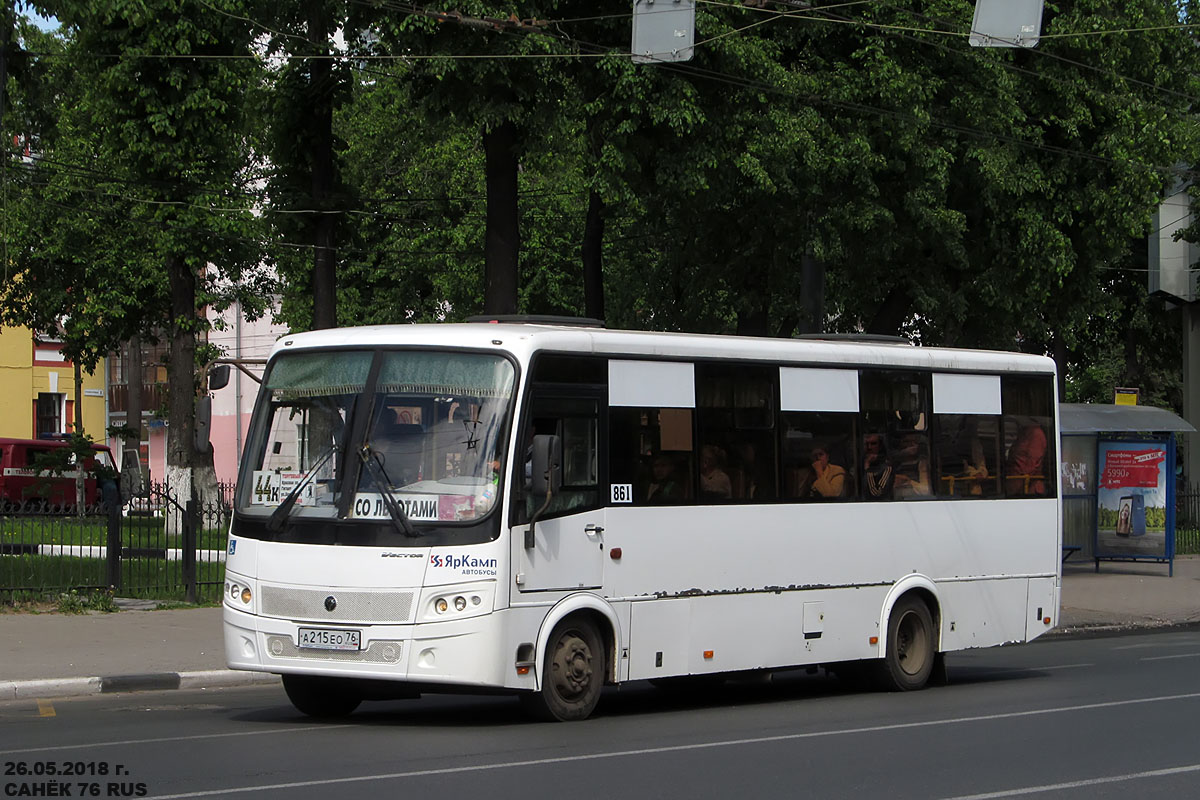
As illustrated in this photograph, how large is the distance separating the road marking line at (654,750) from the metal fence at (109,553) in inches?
378

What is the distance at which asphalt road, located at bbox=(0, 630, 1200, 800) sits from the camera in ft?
28.9

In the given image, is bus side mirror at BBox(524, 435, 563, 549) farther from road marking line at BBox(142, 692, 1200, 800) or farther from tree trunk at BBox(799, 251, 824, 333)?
tree trunk at BBox(799, 251, 824, 333)

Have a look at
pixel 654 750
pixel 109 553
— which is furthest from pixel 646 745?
pixel 109 553

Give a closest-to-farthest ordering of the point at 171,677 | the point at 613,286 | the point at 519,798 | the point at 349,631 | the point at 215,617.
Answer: the point at 519,798, the point at 349,631, the point at 171,677, the point at 215,617, the point at 613,286

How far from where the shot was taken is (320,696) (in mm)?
12109

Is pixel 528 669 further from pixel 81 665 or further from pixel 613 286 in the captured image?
pixel 613 286

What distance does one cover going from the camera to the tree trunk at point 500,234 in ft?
73.0

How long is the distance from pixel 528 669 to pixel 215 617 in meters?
9.07

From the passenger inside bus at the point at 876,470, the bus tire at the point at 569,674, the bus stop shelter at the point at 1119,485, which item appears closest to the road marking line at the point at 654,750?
the bus tire at the point at 569,674

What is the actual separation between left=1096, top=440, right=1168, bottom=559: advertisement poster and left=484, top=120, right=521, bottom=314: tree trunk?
12.6 m

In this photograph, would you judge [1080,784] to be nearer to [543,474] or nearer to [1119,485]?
[543,474]

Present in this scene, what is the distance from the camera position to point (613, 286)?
38906 millimetres

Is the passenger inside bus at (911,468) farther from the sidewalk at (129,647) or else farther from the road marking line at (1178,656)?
the sidewalk at (129,647)

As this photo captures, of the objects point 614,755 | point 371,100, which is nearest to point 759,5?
point 614,755
